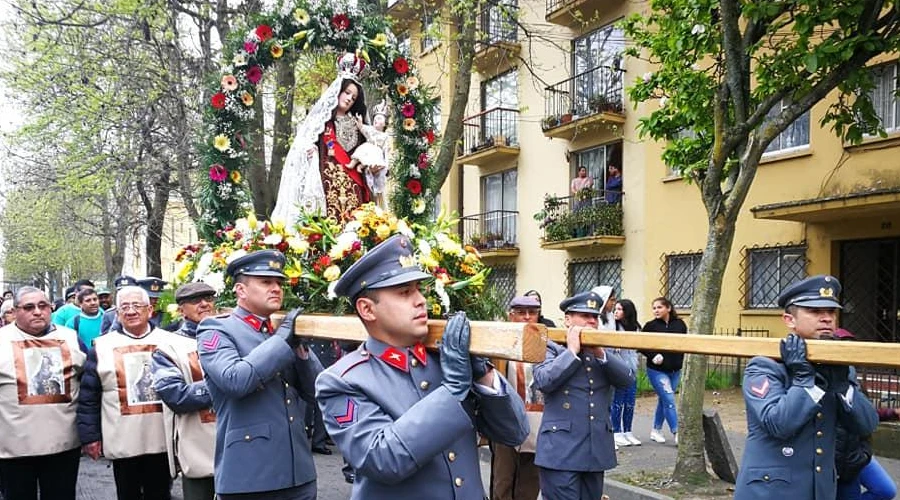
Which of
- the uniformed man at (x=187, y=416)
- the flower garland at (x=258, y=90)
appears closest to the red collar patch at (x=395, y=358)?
the uniformed man at (x=187, y=416)

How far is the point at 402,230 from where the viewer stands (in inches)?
196

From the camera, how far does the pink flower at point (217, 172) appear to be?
6453 mm

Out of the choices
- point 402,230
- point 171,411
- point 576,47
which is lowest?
point 171,411

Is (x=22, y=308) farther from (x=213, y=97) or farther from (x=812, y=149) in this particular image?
(x=812, y=149)

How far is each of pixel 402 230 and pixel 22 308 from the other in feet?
8.60

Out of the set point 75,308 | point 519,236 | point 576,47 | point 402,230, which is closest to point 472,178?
point 519,236

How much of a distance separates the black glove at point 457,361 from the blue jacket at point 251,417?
4.40 feet

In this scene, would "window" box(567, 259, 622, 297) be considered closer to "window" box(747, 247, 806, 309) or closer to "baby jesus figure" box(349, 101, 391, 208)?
"window" box(747, 247, 806, 309)

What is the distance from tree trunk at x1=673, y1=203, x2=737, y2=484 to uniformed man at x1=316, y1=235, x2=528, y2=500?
437 cm

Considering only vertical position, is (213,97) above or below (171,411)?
above

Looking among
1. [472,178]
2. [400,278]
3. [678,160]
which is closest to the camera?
[400,278]

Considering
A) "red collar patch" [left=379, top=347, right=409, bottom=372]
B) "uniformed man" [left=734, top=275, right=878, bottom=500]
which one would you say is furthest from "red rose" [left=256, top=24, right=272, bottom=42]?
"uniformed man" [left=734, top=275, right=878, bottom=500]

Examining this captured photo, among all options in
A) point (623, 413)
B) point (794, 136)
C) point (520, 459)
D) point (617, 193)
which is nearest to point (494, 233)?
point (617, 193)

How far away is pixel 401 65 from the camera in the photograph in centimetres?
686
